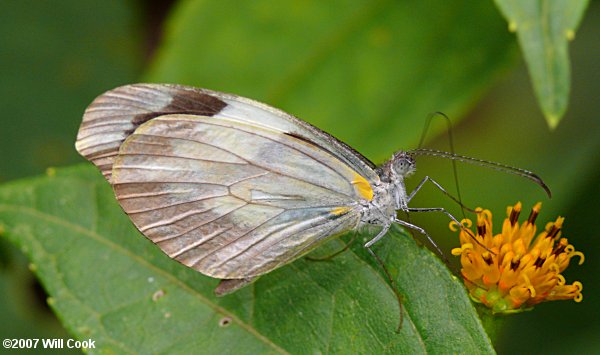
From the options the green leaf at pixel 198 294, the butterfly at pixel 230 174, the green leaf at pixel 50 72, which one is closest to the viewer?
the green leaf at pixel 198 294

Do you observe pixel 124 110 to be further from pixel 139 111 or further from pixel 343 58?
pixel 343 58

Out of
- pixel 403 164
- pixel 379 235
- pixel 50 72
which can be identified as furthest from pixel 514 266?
pixel 50 72

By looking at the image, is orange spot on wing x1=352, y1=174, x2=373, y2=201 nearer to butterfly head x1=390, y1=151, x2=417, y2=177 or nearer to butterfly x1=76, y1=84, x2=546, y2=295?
butterfly x1=76, y1=84, x2=546, y2=295

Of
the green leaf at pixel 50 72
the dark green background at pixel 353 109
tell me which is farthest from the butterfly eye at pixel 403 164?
the green leaf at pixel 50 72

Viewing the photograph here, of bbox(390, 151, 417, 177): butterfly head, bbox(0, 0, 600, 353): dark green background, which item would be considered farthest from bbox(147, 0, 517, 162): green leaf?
bbox(390, 151, 417, 177): butterfly head

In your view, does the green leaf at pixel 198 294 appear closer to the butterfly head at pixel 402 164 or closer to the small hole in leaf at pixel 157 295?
the small hole in leaf at pixel 157 295

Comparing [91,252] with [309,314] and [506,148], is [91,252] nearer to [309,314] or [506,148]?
[309,314]
